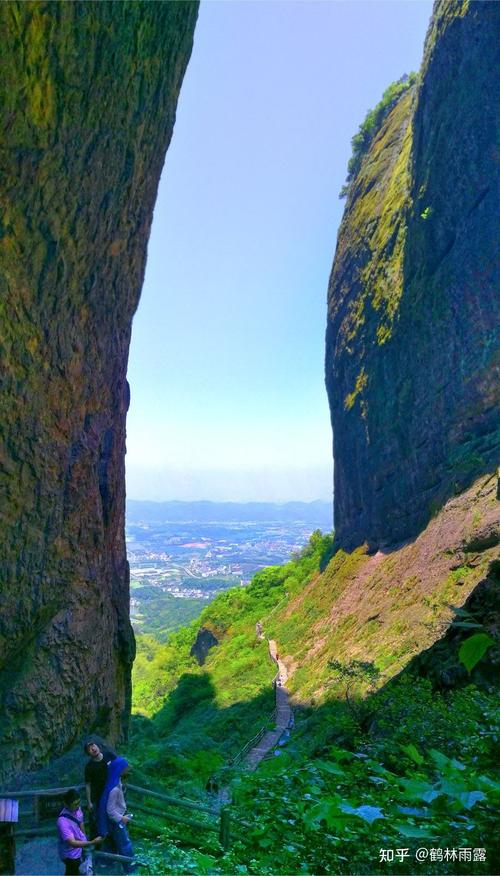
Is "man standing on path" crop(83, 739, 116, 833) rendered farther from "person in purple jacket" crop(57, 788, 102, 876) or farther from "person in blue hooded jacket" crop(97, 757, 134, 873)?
"person in purple jacket" crop(57, 788, 102, 876)

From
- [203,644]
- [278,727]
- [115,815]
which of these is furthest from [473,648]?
[203,644]

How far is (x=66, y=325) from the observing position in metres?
10.5

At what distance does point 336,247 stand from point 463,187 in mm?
20612

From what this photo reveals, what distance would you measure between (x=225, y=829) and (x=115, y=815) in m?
1.58

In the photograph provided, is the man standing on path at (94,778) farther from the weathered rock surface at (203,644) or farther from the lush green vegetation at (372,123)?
the lush green vegetation at (372,123)

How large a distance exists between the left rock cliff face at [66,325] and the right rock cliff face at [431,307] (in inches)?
701

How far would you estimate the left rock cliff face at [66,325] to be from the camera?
339 inches

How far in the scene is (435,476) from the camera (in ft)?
89.2

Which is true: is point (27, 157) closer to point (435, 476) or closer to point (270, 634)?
point (435, 476)

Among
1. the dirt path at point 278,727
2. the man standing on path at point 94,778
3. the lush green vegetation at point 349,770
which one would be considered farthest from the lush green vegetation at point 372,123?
the man standing on path at point 94,778

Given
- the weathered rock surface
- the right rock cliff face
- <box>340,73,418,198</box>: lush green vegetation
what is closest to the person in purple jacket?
the right rock cliff face

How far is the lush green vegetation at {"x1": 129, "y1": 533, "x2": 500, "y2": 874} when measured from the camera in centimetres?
229

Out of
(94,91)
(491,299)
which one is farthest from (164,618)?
(94,91)

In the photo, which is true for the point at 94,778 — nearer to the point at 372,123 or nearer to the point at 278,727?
the point at 278,727
